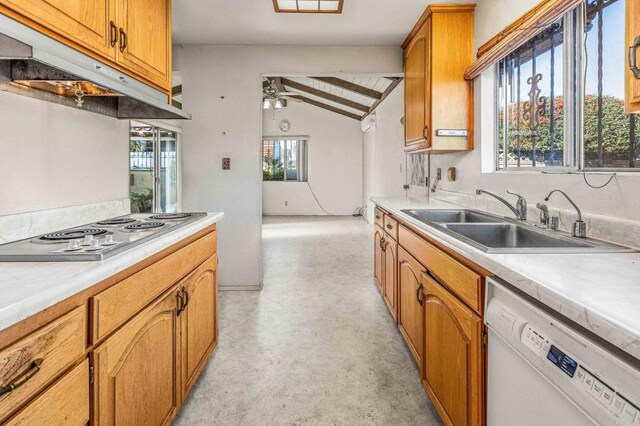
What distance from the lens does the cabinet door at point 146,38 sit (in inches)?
66.3

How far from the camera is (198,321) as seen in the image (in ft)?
6.13

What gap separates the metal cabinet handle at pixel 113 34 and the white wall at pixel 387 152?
13.7ft

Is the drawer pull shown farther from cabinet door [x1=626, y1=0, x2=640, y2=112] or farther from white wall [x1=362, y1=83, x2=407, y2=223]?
white wall [x1=362, y1=83, x2=407, y2=223]

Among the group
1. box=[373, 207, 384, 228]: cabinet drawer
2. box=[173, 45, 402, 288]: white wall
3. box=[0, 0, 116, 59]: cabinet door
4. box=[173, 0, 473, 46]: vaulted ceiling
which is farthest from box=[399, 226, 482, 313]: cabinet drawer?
box=[173, 45, 402, 288]: white wall

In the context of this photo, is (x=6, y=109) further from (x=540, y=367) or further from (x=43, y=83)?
(x=540, y=367)

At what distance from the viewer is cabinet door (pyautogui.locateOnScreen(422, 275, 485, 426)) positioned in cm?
122

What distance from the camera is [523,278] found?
0.93 metres

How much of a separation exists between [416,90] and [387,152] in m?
3.62

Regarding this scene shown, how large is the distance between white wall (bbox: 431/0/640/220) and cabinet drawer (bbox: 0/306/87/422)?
1.77 m

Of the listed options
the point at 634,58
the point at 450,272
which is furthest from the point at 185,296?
the point at 634,58

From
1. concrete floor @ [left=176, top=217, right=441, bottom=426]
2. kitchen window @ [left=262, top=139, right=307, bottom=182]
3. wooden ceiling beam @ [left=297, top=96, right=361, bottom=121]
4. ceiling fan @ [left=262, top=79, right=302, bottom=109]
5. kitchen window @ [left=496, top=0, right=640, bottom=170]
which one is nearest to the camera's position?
kitchen window @ [left=496, top=0, right=640, bottom=170]

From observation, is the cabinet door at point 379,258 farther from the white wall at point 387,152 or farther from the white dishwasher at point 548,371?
the white wall at point 387,152

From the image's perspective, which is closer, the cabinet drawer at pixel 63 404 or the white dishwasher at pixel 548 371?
the white dishwasher at pixel 548 371

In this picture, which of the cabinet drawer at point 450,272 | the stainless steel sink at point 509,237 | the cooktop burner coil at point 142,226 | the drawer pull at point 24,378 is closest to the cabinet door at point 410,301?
the cabinet drawer at point 450,272
